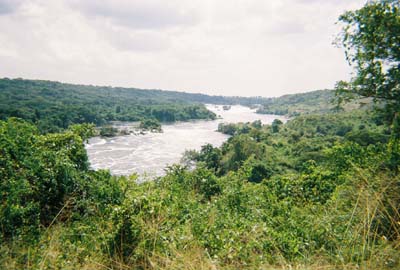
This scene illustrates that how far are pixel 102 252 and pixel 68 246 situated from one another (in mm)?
549

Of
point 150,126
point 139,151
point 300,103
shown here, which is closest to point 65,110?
point 150,126

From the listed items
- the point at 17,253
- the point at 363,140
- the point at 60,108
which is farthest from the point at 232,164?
the point at 60,108

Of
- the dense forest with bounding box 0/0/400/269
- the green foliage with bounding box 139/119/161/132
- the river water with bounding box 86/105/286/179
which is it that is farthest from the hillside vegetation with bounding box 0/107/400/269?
the green foliage with bounding box 139/119/161/132

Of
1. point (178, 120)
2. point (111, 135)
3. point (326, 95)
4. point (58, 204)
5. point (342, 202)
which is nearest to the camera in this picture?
point (342, 202)

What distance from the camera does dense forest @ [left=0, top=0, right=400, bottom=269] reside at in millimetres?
3061

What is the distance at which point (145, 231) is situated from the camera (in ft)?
11.8

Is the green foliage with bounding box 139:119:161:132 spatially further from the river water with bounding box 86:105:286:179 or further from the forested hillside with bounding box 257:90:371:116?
the forested hillside with bounding box 257:90:371:116

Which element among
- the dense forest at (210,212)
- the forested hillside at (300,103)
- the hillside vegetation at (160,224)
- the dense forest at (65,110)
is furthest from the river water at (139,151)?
the forested hillside at (300,103)

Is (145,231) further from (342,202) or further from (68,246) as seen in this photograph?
(342,202)

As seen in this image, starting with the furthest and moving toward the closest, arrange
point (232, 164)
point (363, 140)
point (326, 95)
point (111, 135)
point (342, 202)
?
point (326, 95), point (111, 135), point (232, 164), point (363, 140), point (342, 202)

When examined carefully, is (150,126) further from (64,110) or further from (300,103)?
(300,103)

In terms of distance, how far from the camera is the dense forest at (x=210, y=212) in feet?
10.0

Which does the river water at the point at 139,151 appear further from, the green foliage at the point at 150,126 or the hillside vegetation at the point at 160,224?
the hillside vegetation at the point at 160,224

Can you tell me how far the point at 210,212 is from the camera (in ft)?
18.6
